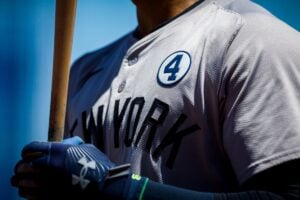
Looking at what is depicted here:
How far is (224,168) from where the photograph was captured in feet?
1.94

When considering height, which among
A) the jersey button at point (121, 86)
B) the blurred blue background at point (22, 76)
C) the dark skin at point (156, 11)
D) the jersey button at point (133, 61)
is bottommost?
the blurred blue background at point (22, 76)

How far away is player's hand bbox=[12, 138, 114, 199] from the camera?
1.84 ft

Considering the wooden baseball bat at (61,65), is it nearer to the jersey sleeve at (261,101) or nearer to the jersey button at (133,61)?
the jersey button at (133,61)

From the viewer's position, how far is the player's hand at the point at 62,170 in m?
0.56

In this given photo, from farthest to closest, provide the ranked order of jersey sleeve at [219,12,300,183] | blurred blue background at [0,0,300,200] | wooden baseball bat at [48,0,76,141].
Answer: blurred blue background at [0,0,300,200], wooden baseball bat at [48,0,76,141], jersey sleeve at [219,12,300,183]

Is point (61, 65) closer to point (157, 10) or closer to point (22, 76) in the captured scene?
point (157, 10)

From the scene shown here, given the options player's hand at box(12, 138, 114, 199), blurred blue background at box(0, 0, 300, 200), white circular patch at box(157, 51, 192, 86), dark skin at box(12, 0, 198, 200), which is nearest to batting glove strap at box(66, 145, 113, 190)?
player's hand at box(12, 138, 114, 199)

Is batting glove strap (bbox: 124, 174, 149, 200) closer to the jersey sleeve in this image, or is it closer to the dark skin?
the jersey sleeve

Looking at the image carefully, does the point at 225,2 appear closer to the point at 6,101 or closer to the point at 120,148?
the point at 120,148

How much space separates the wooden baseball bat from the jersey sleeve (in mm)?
230

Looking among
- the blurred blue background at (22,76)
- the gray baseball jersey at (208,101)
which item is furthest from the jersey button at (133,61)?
the blurred blue background at (22,76)

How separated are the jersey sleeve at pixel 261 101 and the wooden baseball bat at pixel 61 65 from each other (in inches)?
9.1

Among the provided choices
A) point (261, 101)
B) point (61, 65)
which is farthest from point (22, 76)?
point (261, 101)

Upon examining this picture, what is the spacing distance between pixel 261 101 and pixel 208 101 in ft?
0.21
